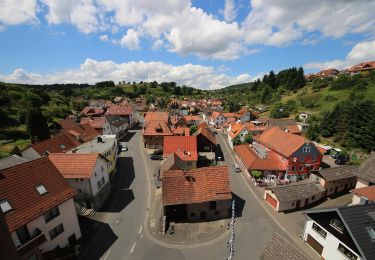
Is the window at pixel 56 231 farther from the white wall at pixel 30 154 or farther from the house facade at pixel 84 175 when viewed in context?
the white wall at pixel 30 154

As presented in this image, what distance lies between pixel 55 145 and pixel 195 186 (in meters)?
33.5

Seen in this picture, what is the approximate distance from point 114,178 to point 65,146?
45.9 ft

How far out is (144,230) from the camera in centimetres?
2938

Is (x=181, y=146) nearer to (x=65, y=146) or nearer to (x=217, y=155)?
(x=217, y=155)

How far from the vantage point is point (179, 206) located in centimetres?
3136

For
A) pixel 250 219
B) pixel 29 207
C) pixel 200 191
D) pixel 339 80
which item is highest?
pixel 339 80

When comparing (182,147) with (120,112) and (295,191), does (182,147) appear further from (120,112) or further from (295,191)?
(120,112)

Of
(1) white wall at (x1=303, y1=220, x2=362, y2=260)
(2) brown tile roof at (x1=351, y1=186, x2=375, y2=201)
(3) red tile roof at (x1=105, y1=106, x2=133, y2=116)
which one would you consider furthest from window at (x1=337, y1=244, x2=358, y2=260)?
(3) red tile roof at (x1=105, y1=106, x2=133, y2=116)

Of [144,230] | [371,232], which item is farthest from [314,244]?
[144,230]

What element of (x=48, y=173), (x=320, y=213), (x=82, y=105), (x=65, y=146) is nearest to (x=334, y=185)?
(x=320, y=213)

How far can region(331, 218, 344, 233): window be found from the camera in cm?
2272

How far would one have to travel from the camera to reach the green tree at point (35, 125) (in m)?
58.7

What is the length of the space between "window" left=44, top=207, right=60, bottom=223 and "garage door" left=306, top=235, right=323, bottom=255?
31.0 meters

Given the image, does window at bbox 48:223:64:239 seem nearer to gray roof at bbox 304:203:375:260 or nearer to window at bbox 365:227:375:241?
gray roof at bbox 304:203:375:260
